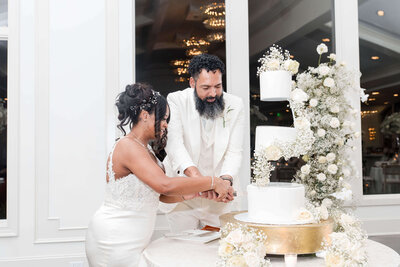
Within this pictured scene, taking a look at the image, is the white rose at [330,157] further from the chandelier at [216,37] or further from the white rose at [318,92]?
the chandelier at [216,37]

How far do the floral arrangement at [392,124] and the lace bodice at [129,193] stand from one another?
3781 millimetres

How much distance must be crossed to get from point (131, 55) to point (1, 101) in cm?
140

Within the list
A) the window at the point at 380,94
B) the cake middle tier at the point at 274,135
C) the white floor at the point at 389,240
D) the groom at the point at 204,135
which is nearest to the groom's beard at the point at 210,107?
the groom at the point at 204,135

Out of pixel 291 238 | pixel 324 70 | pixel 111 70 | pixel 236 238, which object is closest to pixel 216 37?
pixel 111 70

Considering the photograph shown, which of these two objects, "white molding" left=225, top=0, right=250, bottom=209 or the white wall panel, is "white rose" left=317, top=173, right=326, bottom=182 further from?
the white wall panel

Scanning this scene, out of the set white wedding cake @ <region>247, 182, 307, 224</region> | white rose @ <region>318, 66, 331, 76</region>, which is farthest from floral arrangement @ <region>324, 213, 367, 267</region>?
white rose @ <region>318, 66, 331, 76</region>

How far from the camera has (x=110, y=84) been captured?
4.04 m

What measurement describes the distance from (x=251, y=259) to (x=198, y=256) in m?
0.47

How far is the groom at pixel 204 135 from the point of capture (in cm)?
294

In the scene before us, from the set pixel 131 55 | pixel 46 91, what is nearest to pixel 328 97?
pixel 131 55

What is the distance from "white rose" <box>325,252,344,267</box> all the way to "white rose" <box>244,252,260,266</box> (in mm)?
326

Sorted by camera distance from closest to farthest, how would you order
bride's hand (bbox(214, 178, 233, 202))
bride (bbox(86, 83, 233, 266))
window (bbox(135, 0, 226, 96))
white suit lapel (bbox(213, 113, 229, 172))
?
bride (bbox(86, 83, 233, 266)), bride's hand (bbox(214, 178, 233, 202)), white suit lapel (bbox(213, 113, 229, 172)), window (bbox(135, 0, 226, 96))

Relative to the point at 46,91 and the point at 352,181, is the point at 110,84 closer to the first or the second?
the point at 46,91

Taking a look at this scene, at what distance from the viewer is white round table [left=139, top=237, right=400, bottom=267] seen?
1.94 metres
